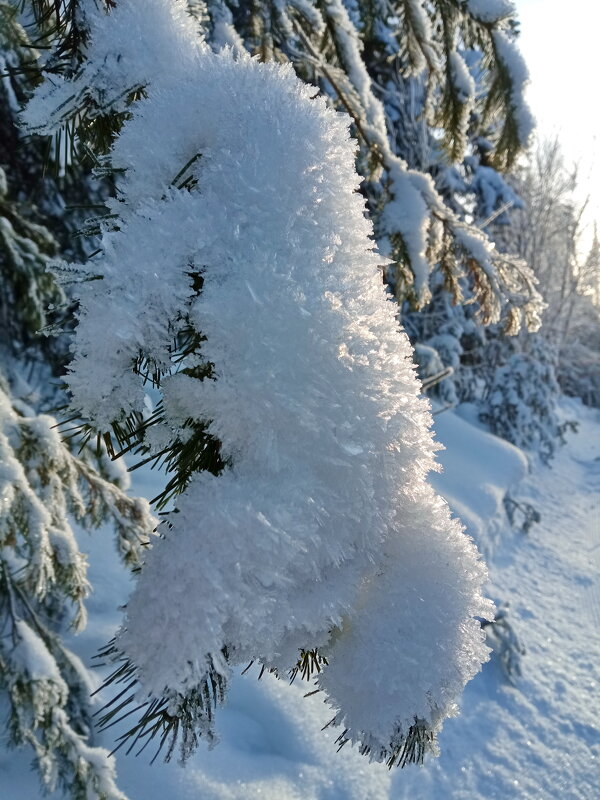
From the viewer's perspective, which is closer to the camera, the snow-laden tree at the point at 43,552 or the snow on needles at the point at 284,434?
the snow on needles at the point at 284,434

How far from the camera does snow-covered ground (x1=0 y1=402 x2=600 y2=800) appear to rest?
300 cm

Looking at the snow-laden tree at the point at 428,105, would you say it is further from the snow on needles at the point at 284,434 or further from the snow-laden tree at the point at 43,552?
the snow on needles at the point at 284,434

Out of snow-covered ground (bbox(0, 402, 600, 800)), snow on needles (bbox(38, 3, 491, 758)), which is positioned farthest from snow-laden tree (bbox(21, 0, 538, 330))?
snow-covered ground (bbox(0, 402, 600, 800))

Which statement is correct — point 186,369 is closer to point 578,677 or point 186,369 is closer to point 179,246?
point 179,246

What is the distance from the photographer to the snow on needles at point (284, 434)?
0.45 metres

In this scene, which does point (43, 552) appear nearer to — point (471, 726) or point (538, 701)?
point (471, 726)

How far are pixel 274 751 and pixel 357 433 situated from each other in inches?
139

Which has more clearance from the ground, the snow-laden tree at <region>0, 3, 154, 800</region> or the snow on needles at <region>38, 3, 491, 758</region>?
the snow on needles at <region>38, 3, 491, 758</region>

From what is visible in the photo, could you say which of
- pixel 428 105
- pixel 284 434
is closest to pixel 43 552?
pixel 284 434

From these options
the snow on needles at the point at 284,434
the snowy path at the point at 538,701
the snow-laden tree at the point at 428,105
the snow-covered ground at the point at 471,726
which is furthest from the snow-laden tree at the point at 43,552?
the snowy path at the point at 538,701

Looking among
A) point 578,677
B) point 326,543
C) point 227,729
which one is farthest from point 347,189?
point 578,677

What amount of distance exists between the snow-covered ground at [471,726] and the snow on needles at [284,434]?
9.30 ft

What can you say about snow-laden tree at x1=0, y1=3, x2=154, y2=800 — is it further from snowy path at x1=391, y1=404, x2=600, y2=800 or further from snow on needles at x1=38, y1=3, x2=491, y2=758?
snowy path at x1=391, y1=404, x2=600, y2=800

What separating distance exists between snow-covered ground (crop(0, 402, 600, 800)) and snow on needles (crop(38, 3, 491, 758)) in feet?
9.30
